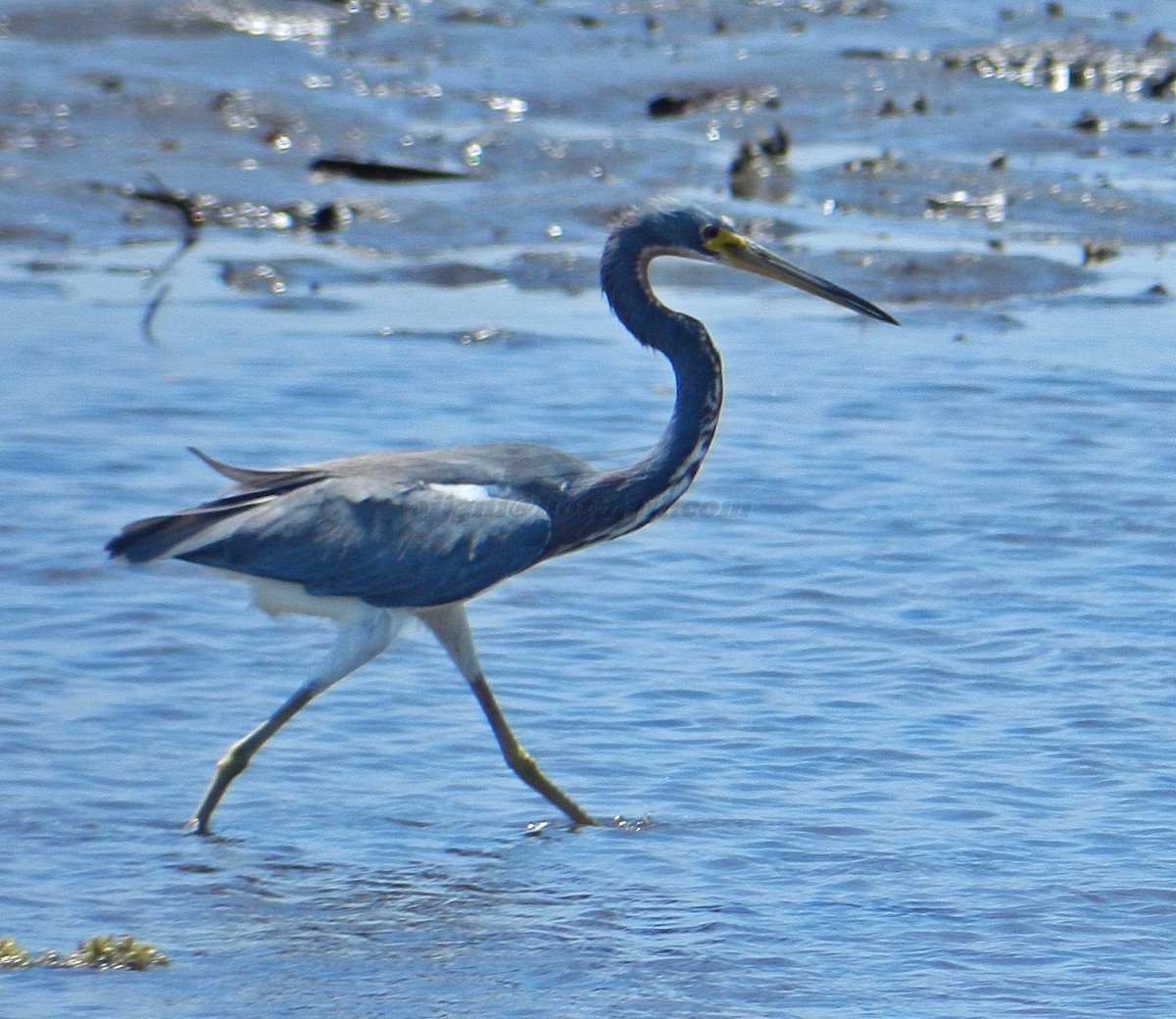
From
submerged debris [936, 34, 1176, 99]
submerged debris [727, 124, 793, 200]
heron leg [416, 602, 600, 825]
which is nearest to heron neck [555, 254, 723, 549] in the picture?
heron leg [416, 602, 600, 825]

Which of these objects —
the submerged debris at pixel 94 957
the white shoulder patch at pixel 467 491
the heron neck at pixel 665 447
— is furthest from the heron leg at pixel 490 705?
the submerged debris at pixel 94 957

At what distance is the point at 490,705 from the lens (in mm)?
5953

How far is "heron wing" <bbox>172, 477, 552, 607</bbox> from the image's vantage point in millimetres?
5781

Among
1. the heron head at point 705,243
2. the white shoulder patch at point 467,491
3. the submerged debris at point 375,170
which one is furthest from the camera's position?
the submerged debris at point 375,170

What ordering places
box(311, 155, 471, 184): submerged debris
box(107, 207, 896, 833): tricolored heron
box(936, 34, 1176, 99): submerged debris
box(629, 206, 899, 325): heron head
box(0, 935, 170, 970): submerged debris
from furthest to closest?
box(936, 34, 1176, 99): submerged debris, box(311, 155, 471, 184): submerged debris, box(629, 206, 899, 325): heron head, box(107, 207, 896, 833): tricolored heron, box(0, 935, 170, 970): submerged debris

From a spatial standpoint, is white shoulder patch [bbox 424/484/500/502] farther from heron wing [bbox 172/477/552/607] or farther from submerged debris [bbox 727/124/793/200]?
submerged debris [bbox 727/124/793/200]

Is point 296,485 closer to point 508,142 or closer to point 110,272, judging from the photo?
point 110,272

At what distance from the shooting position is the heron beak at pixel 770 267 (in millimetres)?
6133

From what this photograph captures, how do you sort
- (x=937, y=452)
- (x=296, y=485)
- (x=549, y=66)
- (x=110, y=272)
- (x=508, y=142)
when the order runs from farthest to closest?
(x=549, y=66)
(x=508, y=142)
(x=110, y=272)
(x=937, y=452)
(x=296, y=485)

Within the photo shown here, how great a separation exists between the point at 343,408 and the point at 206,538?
3886 millimetres

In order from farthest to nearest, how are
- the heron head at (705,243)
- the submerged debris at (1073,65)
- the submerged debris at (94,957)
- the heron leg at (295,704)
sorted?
the submerged debris at (1073,65) < the heron head at (705,243) < the heron leg at (295,704) < the submerged debris at (94,957)

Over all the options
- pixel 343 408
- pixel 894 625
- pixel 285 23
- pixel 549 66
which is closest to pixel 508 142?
pixel 549 66

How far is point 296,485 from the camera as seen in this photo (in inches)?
235

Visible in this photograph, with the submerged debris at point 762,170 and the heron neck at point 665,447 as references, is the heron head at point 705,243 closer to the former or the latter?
the heron neck at point 665,447
